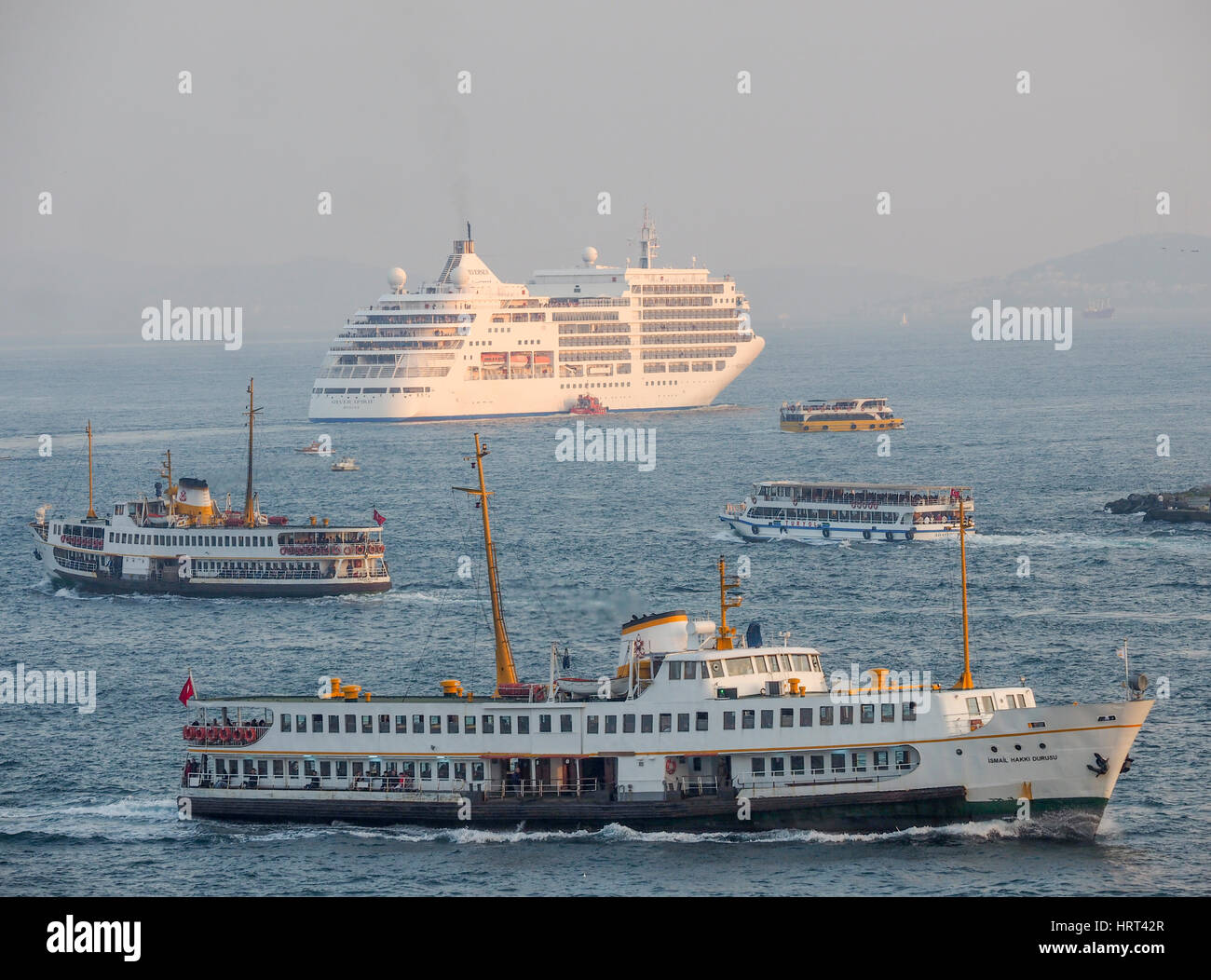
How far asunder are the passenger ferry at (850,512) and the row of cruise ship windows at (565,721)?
63.2m

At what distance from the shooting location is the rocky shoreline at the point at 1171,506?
124562 millimetres

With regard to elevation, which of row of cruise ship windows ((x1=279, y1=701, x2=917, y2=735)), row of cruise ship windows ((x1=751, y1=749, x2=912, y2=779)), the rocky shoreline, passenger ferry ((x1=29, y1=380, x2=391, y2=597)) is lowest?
row of cruise ship windows ((x1=751, y1=749, x2=912, y2=779))

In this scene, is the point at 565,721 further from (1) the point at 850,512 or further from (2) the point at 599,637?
(1) the point at 850,512

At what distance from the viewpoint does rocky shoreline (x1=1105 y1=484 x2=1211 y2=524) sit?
409ft

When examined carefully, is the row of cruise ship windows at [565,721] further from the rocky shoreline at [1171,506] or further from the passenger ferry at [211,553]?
the rocky shoreline at [1171,506]

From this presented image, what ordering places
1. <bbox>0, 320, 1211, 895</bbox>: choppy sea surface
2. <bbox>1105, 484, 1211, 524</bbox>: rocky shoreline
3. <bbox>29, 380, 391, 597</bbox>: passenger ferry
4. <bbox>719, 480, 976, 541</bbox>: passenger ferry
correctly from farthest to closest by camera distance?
<bbox>1105, 484, 1211, 524</bbox>: rocky shoreline → <bbox>719, 480, 976, 541</bbox>: passenger ferry → <bbox>29, 380, 391, 597</bbox>: passenger ferry → <bbox>0, 320, 1211, 895</bbox>: choppy sea surface

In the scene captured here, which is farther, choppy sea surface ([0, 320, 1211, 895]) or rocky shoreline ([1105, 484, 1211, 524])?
rocky shoreline ([1105, 484, 1211, 524])

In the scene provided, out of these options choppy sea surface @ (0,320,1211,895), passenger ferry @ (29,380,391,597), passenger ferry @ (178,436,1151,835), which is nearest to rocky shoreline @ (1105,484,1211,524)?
choppy sea surface @ (0,320,1211,895)

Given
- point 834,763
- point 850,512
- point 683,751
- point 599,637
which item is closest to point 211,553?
point 599,637

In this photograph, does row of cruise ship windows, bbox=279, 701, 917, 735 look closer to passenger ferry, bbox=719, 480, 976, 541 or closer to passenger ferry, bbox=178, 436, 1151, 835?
passenger ferry, bbox=178, 436, 1151, 835

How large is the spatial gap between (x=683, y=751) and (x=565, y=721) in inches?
148

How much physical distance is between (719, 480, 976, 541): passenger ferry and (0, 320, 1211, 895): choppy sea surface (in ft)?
8.55
